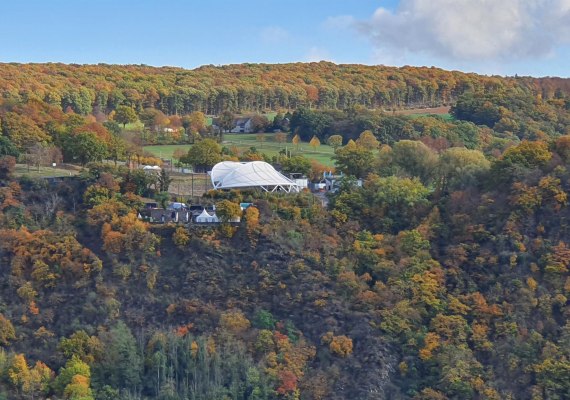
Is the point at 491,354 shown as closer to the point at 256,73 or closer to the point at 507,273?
the point at 507,273

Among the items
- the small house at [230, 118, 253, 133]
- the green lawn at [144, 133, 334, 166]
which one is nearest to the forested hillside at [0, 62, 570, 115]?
the small house at [230, 118, 253, 133]

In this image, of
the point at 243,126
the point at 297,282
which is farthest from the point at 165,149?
the point at 297,282

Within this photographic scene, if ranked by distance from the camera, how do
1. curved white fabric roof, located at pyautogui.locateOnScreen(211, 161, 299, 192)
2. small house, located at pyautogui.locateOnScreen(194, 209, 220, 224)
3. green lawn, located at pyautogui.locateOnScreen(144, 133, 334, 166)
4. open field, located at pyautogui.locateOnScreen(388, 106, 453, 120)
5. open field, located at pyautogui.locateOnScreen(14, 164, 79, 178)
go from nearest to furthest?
small house, located at pyautogui.locateOnScreen(194, 209, 220, 224), curved white fabric roof, located at pyautogui.locateOnScreen(211, 161, 299, 192), open field, located at pyautogui.locateOnScreen(14, 164, 79, 178), green lawn, located at pyautogui.locateOnScreen(144, 133, 334, 166), open field, located at pyautogui.locateOnScreen(388, 106, 453, 120)

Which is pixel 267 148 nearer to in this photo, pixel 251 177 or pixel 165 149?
pixel 165 149

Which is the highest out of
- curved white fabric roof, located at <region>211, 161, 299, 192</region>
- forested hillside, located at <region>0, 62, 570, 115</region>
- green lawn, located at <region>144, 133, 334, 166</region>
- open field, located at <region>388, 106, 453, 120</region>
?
forested hillside, located at <region>0, 62, 570, 115</region>

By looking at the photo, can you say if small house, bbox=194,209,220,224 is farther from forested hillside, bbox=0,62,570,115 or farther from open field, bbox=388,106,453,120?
open field, bbox=388,106,453,120

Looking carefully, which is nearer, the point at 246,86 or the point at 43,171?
the point at 43,171

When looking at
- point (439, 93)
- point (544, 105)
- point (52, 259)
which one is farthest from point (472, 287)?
point (439, 93)

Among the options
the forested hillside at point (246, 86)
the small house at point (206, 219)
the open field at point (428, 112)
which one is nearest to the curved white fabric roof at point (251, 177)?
the small house at point (206, 219)
